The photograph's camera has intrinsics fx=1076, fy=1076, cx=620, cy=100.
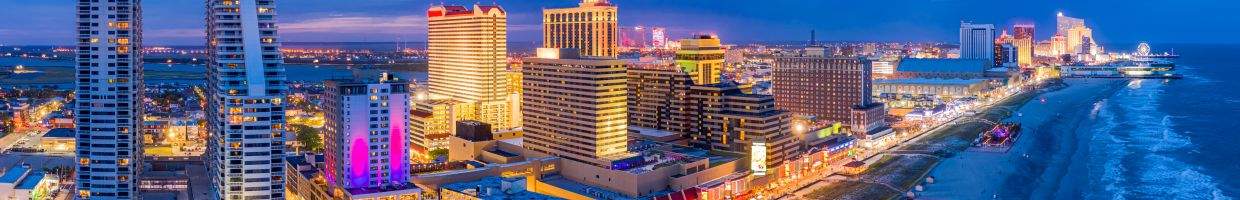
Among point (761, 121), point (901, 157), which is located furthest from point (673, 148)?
point (901, 157)

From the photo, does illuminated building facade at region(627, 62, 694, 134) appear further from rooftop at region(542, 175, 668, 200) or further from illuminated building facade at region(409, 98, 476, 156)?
illuminated building facade at region(409, 98, 476, 156)

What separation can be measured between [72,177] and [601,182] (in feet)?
92.3

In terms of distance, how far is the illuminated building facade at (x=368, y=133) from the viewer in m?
48.0

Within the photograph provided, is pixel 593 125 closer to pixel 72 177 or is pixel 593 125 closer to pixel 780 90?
pixel 72 177

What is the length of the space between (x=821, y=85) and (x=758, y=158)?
105ft

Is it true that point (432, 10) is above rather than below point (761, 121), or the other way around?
above

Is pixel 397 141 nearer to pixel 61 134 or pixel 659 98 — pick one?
pixel 659 98

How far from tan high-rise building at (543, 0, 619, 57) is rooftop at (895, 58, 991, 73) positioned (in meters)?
69.5

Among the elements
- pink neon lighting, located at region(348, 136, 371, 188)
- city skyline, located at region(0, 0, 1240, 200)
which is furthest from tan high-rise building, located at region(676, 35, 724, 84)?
pink neon lighting, located at region(348, 136, 371, 188)

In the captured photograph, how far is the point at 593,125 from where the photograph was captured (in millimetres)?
56969

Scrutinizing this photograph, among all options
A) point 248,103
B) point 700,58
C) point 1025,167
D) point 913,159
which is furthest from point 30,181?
point 1025,167

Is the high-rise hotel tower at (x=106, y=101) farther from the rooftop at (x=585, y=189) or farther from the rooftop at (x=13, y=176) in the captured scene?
the rooftop at (x=585, y=189)

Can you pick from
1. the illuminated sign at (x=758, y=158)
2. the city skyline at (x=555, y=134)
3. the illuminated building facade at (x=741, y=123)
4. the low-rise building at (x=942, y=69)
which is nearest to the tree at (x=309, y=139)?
the city skyline at (x=555, y=134)

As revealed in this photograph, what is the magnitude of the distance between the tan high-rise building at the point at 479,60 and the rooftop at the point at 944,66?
7988 centimetres
